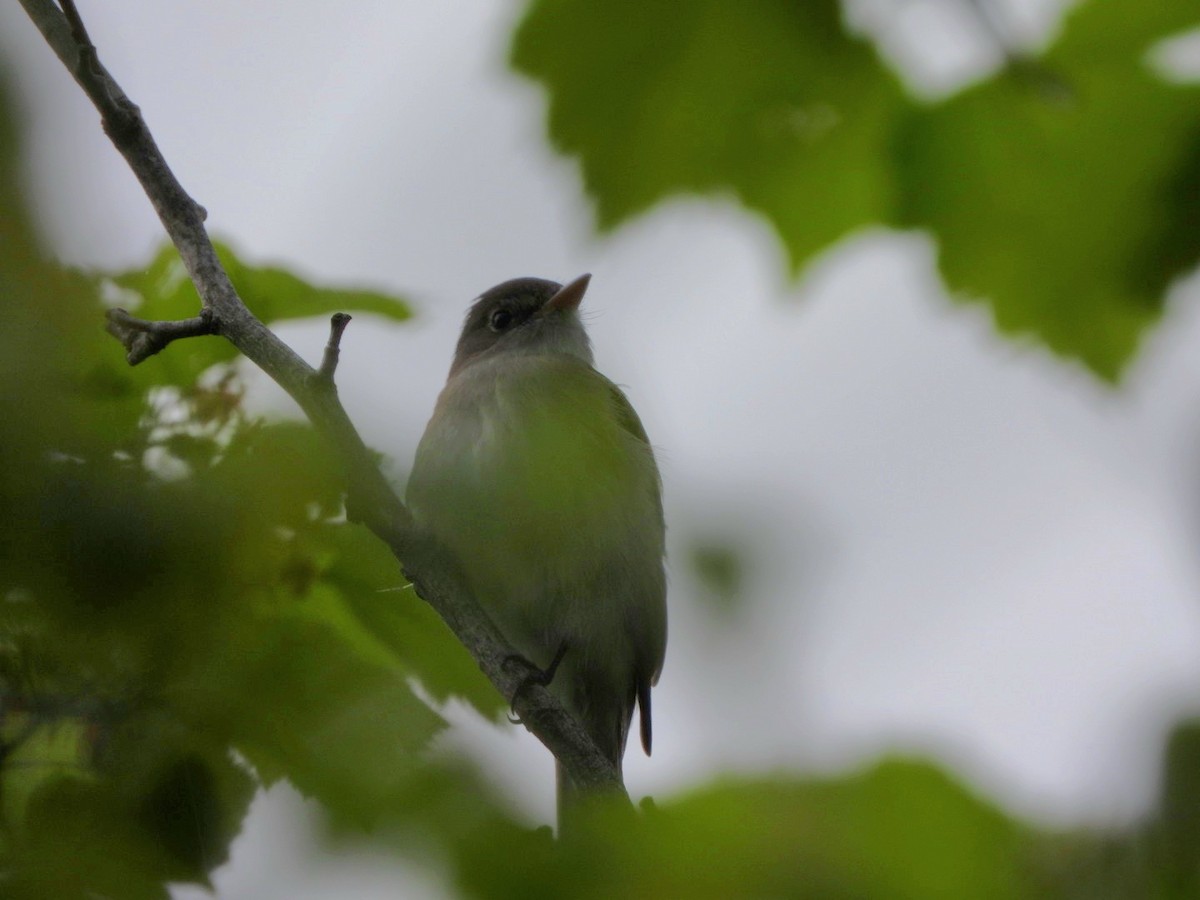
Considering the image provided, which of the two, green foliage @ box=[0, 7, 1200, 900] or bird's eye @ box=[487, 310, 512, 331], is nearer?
green foliage @ box=[0, 7, 1200, 900]

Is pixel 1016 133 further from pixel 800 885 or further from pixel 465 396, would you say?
pixel 465 396

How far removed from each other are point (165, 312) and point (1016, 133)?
1373mm

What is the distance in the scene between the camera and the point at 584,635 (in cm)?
487

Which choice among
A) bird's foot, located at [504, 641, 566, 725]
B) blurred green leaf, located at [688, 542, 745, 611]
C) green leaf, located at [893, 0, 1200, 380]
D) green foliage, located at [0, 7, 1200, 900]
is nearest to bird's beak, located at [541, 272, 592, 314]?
bird's foot, located at [504, 641, 566, 725]

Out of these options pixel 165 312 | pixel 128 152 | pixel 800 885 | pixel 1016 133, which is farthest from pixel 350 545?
pixel 800 885

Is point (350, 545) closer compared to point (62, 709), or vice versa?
point (62, 709)

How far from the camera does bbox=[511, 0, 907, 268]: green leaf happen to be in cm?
155

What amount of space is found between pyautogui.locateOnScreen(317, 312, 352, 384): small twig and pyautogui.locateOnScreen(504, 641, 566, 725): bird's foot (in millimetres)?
704

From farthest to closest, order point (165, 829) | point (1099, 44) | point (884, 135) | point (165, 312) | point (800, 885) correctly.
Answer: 1. point (165, 312)
2. point (884, 135)
3. point (1099, 44)
4. point (165, 829)
5. point (800, 885)

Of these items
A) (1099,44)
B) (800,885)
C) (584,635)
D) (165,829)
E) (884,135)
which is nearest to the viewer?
(800,885)

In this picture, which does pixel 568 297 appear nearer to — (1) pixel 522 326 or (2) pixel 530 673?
(1) pixel 522 326

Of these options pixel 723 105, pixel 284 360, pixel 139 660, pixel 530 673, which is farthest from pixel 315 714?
pixel 530 673

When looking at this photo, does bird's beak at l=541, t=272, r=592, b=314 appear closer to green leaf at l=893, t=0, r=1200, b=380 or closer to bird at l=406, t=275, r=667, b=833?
bird at l=406, t=275, r=667, b=833

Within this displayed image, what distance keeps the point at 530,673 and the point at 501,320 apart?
2.40m
